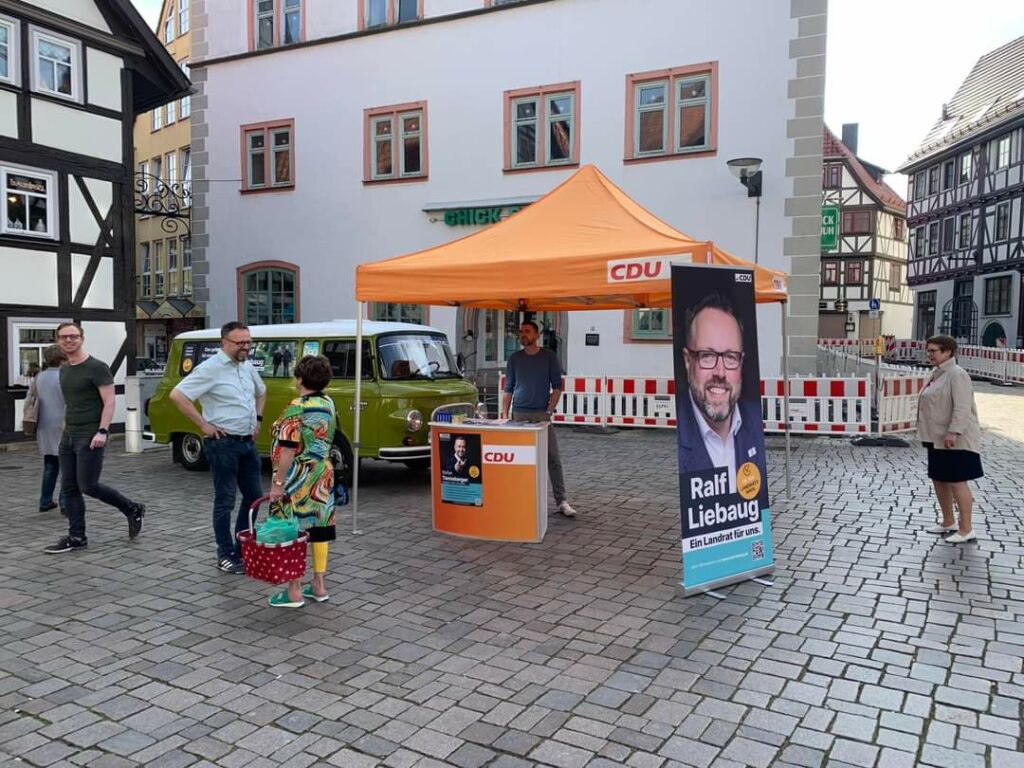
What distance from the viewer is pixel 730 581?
5430 mm

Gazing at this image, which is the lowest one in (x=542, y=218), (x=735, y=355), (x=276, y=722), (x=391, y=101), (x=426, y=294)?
(x=276, y=722)

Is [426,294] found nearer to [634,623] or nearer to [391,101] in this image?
[634,623]

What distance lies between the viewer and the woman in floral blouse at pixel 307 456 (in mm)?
4789

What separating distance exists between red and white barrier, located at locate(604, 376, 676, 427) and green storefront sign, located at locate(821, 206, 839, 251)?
3.78 metres

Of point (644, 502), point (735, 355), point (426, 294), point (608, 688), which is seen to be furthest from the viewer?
point (644, 502)

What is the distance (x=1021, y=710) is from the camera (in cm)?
368

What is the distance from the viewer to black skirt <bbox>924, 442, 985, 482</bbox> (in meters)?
6.31

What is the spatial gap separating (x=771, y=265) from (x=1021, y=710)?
12.1 meters

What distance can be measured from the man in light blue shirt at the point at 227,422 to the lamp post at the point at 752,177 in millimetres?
10474

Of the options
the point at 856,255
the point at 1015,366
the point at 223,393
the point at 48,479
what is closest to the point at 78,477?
the point at 223,393

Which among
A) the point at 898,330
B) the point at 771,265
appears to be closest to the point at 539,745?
the point at 771,265

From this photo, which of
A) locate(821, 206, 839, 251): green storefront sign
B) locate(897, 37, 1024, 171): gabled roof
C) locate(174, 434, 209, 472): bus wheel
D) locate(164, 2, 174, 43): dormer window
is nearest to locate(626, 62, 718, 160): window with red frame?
locate(821, 206, 839, 251): green storefront sign

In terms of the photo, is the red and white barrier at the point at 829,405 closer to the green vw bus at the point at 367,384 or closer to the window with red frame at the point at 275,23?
the green vw bus at the point at 367,384

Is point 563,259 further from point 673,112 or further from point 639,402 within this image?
point 673,112
